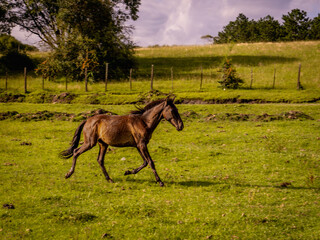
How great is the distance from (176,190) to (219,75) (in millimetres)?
39050

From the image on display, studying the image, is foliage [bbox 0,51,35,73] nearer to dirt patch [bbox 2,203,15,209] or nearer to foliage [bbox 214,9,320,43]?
dirt patch [bbox 2,203,15,209]

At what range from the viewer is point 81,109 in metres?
30.2

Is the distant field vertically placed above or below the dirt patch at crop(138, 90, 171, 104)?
above

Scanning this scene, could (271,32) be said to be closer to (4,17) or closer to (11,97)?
(4,17)

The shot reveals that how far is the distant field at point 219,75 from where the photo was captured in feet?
120

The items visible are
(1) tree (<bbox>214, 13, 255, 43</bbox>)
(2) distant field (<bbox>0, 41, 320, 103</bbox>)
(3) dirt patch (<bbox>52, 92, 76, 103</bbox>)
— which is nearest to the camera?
(3) dirt patch (<bbox>52, 92, 76, 103</bbox>)

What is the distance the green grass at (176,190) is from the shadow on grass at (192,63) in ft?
109

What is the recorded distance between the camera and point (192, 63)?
203 feet

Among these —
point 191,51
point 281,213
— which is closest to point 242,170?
point 281,213

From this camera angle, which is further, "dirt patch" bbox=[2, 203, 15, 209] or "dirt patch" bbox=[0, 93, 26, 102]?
"dirt patch" bbox=[0, 93, 26, 102]

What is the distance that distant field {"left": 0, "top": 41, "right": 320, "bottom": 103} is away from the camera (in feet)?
120

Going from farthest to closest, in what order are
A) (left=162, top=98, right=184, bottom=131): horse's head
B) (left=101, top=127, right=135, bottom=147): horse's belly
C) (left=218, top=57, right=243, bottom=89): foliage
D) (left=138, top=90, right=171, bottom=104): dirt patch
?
A: (left=218, top=57, right=243, bottom=89): foliage, (left=138, top=90, right=171, bottom=104): dirt patch, (left=101, top=127, right=135, bottom=147): horse's belly, (left=162, top=98, right=184, bottom=131): horse's head

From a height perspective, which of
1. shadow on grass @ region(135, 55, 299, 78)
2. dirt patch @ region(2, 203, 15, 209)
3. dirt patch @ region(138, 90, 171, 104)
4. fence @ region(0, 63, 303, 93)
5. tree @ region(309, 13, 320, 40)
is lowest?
dirt patch @ region(2, 203, 15, 209)

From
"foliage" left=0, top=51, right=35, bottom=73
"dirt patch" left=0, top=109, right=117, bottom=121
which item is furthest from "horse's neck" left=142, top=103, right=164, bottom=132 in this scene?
"foliage" left=0, top=51, right=35, bottom=73
